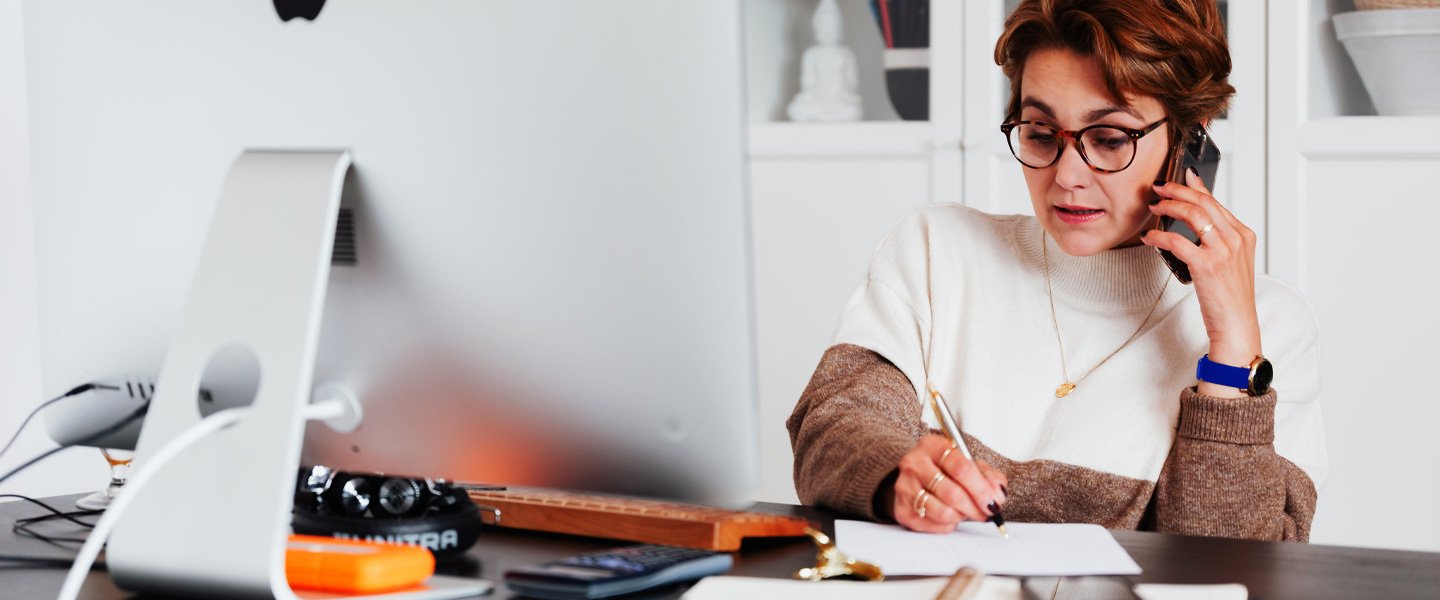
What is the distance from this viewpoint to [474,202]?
679mm

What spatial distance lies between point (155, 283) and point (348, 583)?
251mm

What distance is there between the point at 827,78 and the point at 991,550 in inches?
69.0

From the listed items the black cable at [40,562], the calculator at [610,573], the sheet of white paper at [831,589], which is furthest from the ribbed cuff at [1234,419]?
the black cable at [40,562]

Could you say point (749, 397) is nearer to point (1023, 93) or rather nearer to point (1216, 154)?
point (1023, 93)

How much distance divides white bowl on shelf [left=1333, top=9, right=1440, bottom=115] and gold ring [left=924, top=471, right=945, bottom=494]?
1.58m

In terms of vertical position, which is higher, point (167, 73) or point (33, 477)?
point (167, 73)

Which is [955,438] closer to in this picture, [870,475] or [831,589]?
[870,475]

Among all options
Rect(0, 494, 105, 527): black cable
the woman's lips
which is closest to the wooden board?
Rect(0, 494, 105, 527): black cable

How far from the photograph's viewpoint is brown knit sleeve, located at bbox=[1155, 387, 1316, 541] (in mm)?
1149

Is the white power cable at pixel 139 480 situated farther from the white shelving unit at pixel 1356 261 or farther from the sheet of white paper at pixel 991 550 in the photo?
the white shelving unit at pixel 1356 261

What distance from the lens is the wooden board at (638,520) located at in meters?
0.83

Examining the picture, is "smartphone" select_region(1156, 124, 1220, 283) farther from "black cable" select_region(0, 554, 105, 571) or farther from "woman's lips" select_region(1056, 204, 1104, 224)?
"black cable" select_region(0, 554, 105, 571)

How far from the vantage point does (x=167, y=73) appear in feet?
2.47

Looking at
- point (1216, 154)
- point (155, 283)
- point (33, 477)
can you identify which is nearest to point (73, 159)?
point (155, 283)
